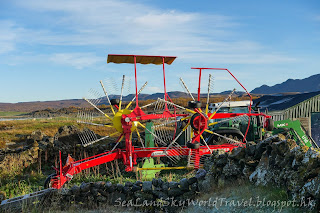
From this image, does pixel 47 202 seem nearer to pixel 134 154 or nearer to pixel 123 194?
pixel 123 194

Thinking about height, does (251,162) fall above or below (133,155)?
Answer: above

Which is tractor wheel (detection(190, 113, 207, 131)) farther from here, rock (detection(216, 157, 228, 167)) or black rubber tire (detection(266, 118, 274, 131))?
black rubber tire (detection(266, 118, 274, 131))

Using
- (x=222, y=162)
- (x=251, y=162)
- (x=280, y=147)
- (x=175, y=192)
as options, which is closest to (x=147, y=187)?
(x=175, y=192)

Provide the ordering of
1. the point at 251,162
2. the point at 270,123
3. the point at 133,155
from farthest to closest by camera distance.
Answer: the point at 133,155 < the point at 270,123 < the point at 251,162

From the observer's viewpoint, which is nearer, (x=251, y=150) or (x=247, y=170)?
(x=247, y=170)

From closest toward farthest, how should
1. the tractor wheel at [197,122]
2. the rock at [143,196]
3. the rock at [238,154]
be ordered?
the rock at [238,154] → the rock at [143,196] → the tractor wheel at [197,122]

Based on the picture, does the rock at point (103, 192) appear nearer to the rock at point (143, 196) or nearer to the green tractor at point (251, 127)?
the rock at point (143, 196)

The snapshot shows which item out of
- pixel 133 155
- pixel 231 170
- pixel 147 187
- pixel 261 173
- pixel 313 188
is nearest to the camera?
pixel 313 188

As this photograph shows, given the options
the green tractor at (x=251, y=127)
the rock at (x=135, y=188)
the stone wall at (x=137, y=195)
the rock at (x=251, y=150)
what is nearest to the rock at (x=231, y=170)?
the rock at (x=251, y=150)

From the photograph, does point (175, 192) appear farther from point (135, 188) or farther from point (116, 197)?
point (116, 197)

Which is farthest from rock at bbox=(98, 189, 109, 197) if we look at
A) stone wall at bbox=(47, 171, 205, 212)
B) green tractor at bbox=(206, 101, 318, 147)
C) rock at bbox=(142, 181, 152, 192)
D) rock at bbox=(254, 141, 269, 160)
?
green tractor at bbox=(206, 101, 318, 147)

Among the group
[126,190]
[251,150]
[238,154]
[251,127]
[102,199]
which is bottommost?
[102,199]

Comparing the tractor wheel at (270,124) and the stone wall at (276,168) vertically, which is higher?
the tractor wheel at (270,124)

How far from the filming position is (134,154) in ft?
39.1
